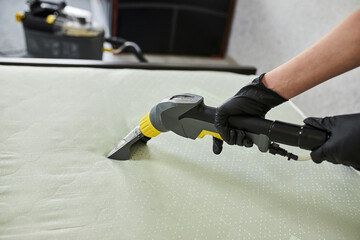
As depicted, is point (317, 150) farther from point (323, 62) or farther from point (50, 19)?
point (50, 19)

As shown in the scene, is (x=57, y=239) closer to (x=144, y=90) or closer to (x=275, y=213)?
(x=275, y=213)

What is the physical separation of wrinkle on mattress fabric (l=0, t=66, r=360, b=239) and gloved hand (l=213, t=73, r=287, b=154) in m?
0.17

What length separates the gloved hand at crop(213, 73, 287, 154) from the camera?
88 cm

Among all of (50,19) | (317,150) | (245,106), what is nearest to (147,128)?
(245,106)

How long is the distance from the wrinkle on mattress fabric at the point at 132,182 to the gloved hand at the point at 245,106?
0.17 meters

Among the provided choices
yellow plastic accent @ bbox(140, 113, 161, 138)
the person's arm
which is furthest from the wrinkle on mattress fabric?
the person's arm

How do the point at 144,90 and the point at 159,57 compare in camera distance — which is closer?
the point at 144,90

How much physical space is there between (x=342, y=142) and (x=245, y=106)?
0.80 feet

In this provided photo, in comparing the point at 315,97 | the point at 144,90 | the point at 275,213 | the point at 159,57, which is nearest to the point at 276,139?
the point at 275,213

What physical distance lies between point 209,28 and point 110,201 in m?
2.57

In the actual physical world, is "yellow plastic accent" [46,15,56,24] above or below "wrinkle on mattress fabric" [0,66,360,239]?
above

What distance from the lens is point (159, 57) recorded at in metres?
3.19

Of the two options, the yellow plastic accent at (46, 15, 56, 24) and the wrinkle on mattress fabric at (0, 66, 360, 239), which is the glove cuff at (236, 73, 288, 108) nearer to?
the wrinkle on mattress fabric at (0, 66, 360, 239)

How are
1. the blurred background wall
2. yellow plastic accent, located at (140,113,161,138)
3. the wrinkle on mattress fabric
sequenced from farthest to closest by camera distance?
1. the blurred background wall
2. yellow plastic accent, located at (140,113,161,138)
3. the wrinkle on mattress fabric
